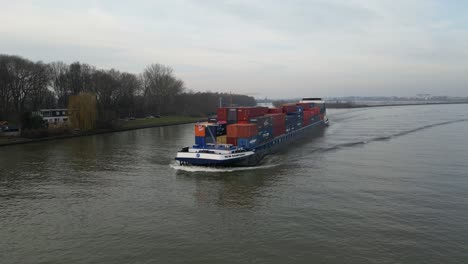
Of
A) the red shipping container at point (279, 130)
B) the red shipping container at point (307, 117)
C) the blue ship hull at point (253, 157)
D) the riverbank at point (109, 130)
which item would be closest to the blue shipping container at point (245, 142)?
the blue ship hull at point (253, 157)

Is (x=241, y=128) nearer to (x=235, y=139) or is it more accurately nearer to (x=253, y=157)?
(x=235, y=139)

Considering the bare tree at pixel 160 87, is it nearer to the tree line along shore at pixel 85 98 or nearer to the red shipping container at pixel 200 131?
the tree line along shore at pixel 85 98

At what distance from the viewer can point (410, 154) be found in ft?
91.6

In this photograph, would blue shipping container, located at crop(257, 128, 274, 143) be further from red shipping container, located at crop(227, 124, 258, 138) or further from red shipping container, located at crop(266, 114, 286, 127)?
red shipping container, located at crop(227, 124, 258, 138)

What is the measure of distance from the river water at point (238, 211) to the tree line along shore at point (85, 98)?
1887cm

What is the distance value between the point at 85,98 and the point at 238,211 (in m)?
37.2

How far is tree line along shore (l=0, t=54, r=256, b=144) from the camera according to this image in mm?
44969

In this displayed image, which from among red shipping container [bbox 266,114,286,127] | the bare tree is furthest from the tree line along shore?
red shipping container [bbox 266,114,286,127]

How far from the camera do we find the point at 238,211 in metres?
15.3

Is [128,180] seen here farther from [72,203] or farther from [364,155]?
[364,155]

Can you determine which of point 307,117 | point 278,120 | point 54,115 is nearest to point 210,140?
point 278,120

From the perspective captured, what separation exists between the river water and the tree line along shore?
743 inches

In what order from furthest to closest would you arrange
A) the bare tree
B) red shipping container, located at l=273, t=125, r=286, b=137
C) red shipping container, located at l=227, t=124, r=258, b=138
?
the bare tree
red shipping container, located at l=273, t=125, r=286, b=137
red shipping container, located at l=227, t=124, r=258, b=138

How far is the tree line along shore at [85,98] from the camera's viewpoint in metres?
45.0
